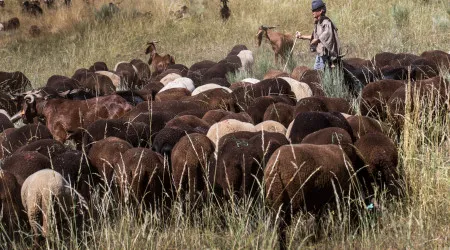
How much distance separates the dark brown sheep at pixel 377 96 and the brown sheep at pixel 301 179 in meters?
2.67

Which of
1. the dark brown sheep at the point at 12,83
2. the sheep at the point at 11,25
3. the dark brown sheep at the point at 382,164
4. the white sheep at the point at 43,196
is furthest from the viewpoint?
the sheep at the point at 11,25

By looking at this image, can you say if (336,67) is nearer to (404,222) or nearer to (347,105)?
(347,105)

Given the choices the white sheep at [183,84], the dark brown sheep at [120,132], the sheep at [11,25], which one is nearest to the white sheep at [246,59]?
the white sheep at [183,84]

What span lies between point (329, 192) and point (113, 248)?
64.6 inches

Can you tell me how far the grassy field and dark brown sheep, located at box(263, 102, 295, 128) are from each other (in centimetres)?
132

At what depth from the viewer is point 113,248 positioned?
4578 mm

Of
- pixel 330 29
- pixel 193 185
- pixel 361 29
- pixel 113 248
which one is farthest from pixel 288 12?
pixel 113 248

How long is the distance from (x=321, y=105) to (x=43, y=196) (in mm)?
3498

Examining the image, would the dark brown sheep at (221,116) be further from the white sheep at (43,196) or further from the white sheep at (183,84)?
the white sheep at (183,84)

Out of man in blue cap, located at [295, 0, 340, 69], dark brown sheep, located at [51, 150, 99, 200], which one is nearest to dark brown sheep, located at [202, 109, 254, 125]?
dark brown sheep, located at [51, 150, 99, 200]

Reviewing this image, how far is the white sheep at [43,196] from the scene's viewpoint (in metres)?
5.03

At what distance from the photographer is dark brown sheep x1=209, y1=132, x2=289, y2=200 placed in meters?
5.31

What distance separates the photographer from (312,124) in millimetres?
6199

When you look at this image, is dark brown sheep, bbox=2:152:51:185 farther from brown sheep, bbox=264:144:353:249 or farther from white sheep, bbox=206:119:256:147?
brown sheep, bbox=264:144:353:249
